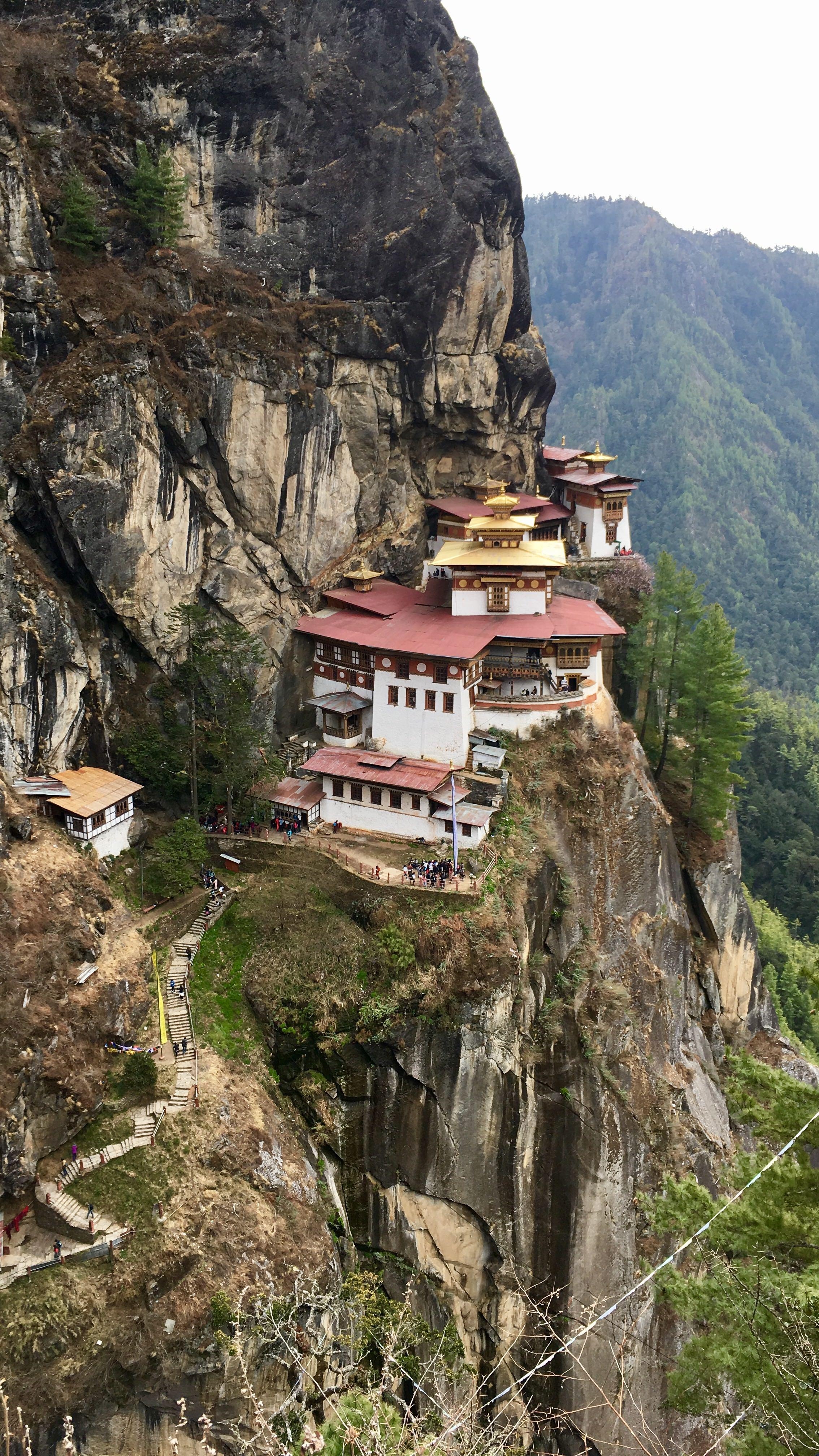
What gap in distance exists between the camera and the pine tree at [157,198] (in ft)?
133

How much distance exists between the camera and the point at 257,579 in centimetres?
4212

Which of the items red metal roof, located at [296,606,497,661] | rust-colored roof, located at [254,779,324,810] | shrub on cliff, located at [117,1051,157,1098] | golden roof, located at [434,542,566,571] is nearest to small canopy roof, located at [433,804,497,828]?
rust-colored roof, located at [254,779,324,810]

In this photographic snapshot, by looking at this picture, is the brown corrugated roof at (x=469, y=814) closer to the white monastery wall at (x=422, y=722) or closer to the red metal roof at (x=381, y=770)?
the red metal roof at (x=381, y=770)

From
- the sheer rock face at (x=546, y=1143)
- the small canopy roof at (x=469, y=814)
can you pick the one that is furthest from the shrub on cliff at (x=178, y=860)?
the small canopy roof at (x=469, y=814)

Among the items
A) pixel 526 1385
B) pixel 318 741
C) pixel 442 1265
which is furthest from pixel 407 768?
pixel 526 1385

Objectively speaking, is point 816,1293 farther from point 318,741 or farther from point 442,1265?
point 318,741

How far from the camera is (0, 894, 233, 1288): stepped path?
78.4 ft

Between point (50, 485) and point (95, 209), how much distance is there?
1330 cm

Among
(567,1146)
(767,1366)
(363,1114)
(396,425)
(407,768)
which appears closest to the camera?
(767,1366)

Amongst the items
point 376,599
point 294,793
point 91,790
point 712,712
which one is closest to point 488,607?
point 376,599

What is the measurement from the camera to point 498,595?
43719 mm

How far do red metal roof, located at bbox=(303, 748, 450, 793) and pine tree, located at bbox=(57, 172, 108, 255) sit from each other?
67.7ft

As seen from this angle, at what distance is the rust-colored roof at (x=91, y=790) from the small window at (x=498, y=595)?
55.3ft

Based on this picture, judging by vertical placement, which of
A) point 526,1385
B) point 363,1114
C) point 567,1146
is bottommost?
point 526,1385
